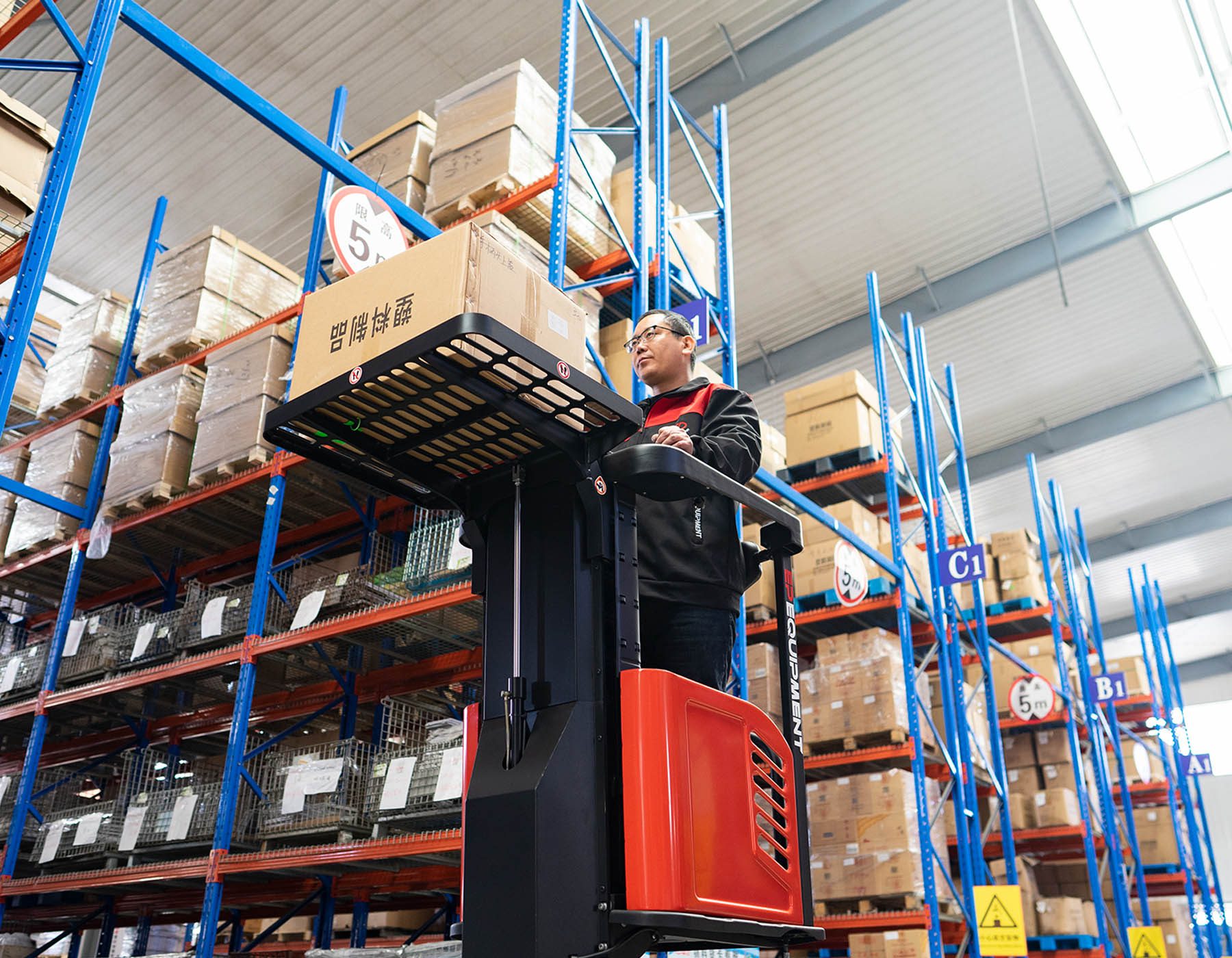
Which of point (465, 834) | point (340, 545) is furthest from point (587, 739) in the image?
point (340, 545)

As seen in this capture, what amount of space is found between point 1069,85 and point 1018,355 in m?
4.43

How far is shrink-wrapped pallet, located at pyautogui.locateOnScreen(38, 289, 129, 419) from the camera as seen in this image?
7.78 m

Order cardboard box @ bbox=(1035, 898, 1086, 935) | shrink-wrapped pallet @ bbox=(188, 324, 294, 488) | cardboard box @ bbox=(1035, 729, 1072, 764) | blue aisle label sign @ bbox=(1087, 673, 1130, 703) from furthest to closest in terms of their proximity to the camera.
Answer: blue aisle label sign @ bbox=(1087, 673, 1130, 703)
cardboard box @ bbox=(1035, 729, 1072, 764)
cardboard box @ bbox=(1035, 898, 1086, 935)
shrink-wrapped pallet @ bbox=(188, 324, 294, 488)

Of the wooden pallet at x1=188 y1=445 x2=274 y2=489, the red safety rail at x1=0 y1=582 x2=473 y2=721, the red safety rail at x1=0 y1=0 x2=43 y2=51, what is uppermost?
the red safety rail at x1=0 y1=0 x2=43 y2=51

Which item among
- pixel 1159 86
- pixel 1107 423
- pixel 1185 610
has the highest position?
pixel 1159 86

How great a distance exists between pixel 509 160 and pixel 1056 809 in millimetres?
7757

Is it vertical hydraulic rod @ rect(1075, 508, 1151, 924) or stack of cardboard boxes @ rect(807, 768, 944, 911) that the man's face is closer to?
stack of cardboard boxes @ rect(807, 768, 944, 911)

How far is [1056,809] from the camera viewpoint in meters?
9.66

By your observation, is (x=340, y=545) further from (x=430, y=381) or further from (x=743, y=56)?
(x=743, y=56)

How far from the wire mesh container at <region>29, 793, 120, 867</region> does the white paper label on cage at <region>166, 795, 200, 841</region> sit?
22.6 inches

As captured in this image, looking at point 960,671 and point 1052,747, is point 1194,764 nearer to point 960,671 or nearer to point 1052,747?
point 1052,747

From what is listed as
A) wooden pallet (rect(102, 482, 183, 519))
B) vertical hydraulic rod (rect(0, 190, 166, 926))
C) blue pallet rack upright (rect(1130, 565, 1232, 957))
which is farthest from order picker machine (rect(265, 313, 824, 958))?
blue pallet rack upright (rect(1130, 565, 1232, 957))

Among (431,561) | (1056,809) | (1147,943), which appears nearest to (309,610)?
(431,561)

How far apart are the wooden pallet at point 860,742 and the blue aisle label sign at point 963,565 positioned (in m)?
1.27
